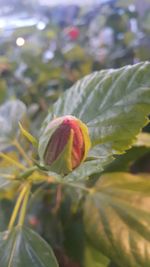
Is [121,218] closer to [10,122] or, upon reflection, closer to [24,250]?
[24,250]

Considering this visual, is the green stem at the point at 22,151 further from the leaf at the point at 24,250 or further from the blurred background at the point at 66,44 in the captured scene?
the blurred background at the point at 66,44

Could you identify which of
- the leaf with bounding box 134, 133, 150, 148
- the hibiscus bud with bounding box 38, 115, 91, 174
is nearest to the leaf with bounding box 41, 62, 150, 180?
the hibiscus bud with bounding box 38, 115, 91, 174

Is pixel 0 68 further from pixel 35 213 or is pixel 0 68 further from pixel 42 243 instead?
pixel 42 243

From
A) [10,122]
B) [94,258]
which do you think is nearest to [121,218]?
[94,258]

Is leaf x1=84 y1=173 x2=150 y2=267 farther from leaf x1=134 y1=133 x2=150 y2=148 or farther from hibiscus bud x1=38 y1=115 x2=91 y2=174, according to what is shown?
hibiscus bud x1=38 y1=115 x2=91 y2=174

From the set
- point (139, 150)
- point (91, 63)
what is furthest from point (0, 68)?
point (139, 150)

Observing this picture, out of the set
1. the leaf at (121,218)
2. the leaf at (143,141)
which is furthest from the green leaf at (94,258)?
the leaf at (143,141)

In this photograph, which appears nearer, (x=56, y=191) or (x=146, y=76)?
(x=146, y=76)
